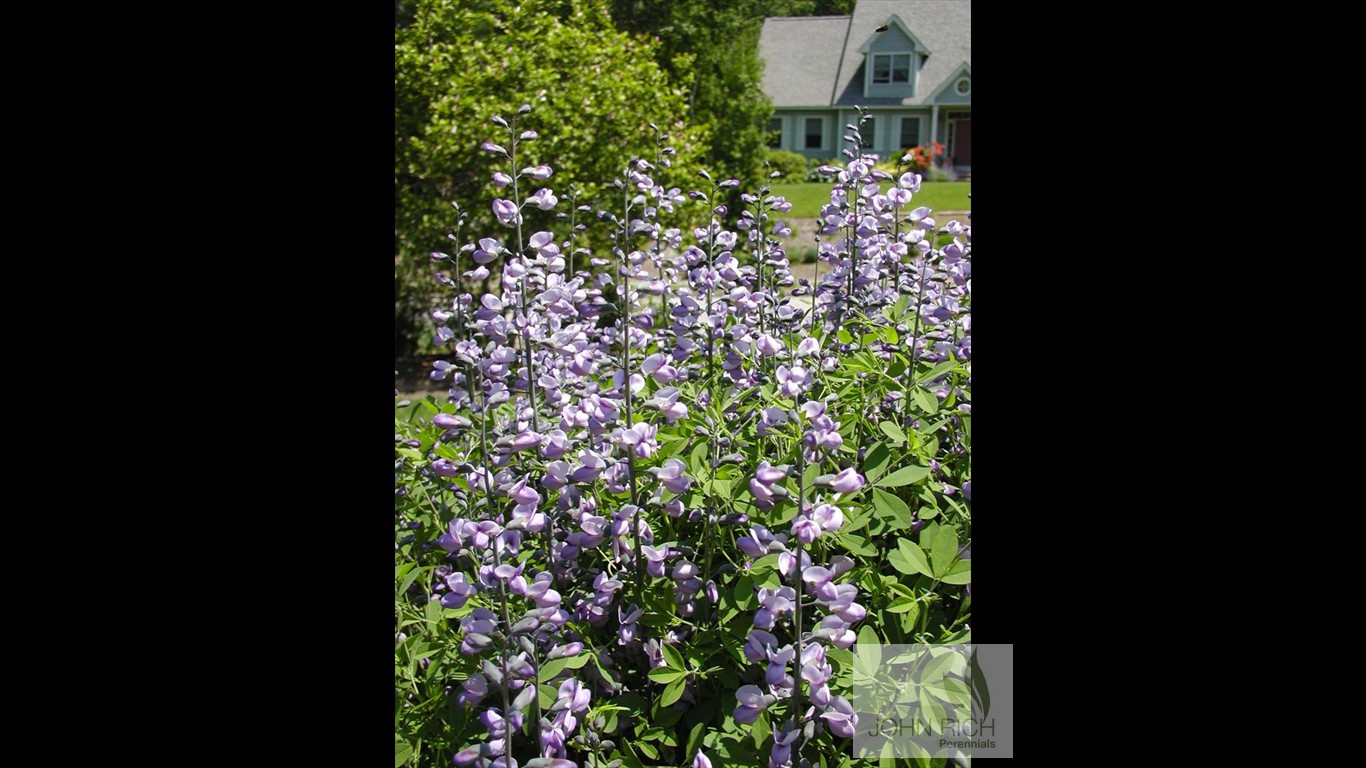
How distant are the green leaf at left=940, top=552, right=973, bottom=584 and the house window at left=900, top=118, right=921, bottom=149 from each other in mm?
25453

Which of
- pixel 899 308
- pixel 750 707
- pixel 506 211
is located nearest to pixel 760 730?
pixel 750 707

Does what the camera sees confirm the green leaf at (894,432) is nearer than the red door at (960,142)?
Yes

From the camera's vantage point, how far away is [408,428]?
2961 mm

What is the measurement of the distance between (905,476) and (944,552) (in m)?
0.20

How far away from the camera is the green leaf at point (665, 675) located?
1.61 m

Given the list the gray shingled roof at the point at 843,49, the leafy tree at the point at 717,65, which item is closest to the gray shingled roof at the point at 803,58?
the gray shingled roof at the point at 843,49

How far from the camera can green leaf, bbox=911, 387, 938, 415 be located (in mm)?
1991

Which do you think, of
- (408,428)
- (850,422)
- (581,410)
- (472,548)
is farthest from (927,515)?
(408,428)

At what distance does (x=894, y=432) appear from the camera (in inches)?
76.5

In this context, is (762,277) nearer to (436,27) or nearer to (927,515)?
(927,515)

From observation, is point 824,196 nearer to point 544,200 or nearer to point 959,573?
point 544,200

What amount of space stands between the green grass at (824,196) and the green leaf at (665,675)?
14.1m
